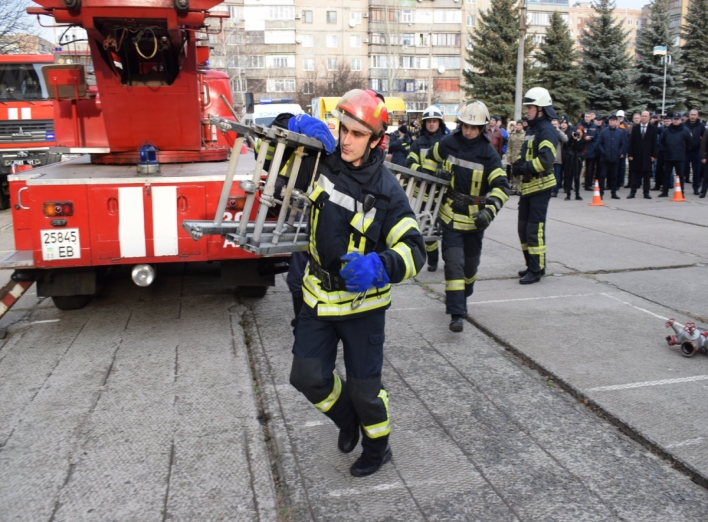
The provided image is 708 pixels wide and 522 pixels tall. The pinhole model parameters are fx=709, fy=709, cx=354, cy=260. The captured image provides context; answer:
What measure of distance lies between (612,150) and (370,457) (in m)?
14.4

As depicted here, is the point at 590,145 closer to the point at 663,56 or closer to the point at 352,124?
the point at 352,124

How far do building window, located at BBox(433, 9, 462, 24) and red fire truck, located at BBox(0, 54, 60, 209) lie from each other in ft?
218

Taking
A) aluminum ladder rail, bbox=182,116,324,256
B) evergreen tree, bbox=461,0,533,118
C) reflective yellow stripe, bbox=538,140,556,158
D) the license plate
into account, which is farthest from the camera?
evergreen tree, bbox=461,0,533,118

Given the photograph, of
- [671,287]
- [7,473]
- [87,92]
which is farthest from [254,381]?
[671,287]

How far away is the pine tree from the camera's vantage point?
113 ft

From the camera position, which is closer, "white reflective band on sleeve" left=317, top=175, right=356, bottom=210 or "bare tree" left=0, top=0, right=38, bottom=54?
"white reflective band on sleeve" left=317, top=175, right=356, bottom=210

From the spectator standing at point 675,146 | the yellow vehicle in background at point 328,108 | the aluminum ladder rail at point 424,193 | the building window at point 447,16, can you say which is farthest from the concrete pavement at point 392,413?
the building window at point 447,16

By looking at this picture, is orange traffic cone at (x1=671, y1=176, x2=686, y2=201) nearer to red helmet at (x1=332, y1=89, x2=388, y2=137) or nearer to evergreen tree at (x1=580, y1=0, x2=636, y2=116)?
red helmet at (x1=332, y1=89, x2=388, y2=137)

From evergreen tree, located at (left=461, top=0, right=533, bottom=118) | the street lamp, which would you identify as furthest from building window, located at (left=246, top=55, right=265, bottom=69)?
the street lamp

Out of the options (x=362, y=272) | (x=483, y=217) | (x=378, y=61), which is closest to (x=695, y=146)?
(x=483, y=217)

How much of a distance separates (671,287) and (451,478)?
489 cm

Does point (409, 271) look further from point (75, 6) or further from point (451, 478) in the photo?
point (75, 6)

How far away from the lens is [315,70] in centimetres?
7269

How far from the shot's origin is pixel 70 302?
695 centimetres
